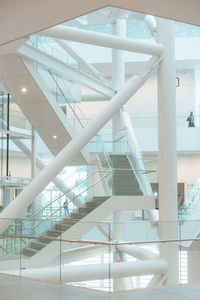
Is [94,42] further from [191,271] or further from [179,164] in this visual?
Answer: [179,164]

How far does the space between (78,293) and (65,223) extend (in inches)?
258

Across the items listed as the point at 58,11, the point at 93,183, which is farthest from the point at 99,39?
the point at 58,11

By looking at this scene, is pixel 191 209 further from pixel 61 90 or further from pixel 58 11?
pixel 58 11

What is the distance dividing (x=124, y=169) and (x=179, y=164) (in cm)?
1401

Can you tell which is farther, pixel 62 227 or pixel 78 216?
pixel 78 216

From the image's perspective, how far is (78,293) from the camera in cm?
509

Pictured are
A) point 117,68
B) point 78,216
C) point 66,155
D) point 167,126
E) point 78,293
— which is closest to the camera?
point 78,293

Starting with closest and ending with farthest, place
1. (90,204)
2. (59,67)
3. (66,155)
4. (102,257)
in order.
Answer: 1. (102,257)
2. (66,155)
3. (59,67)
4. (90,204)

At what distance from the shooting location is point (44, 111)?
12.4 meters

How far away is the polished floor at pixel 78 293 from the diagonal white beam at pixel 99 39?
585 centimetres

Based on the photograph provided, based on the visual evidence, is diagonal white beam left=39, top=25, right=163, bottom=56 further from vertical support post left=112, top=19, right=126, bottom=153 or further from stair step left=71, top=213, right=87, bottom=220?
vertical support post left=112, top=19, right=126, bottom=153

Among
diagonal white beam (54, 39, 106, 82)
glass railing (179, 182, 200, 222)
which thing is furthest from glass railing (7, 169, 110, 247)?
diagonal white beam (54, 39, 106, 82)

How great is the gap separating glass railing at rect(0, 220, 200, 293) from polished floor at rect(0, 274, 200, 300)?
39 centimetres

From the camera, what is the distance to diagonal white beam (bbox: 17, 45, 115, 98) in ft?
35.3
